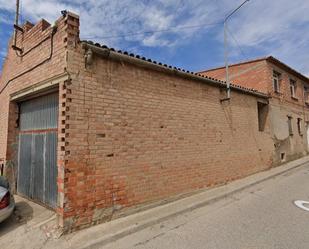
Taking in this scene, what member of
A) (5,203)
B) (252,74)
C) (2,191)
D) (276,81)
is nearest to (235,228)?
(5,203)

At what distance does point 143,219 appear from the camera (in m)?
4.66

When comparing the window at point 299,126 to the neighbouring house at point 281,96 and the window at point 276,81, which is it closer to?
the neighbouring house at point 281,96

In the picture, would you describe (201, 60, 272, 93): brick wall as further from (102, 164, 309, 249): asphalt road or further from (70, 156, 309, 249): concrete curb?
(102, 164, 309, 249): asphalt road

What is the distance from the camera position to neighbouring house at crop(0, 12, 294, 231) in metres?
4.18

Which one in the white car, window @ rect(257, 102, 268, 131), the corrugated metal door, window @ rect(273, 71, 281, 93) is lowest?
the white car

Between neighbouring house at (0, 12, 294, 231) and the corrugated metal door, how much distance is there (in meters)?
Result: 0.02

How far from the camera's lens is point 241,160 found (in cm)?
867

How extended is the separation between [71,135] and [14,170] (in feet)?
11.2

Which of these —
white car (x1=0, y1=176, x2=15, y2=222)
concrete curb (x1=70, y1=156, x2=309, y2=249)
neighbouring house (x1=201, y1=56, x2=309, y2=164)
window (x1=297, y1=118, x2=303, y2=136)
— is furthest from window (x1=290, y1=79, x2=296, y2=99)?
white car (x1=0, y1=176, x2=15, y2=222)

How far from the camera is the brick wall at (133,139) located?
419 centimetres

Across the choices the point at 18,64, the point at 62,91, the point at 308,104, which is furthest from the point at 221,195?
the point at 308,104

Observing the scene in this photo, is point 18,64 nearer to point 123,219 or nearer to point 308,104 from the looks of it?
point 123,219

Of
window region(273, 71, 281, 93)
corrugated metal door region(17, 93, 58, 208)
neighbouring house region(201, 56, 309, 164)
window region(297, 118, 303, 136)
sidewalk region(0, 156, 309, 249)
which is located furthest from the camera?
window region(297, 118, 303, 136)

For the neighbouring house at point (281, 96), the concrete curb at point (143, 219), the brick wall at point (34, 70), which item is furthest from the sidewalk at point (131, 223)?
the neighbouring house at point (281, 96)
